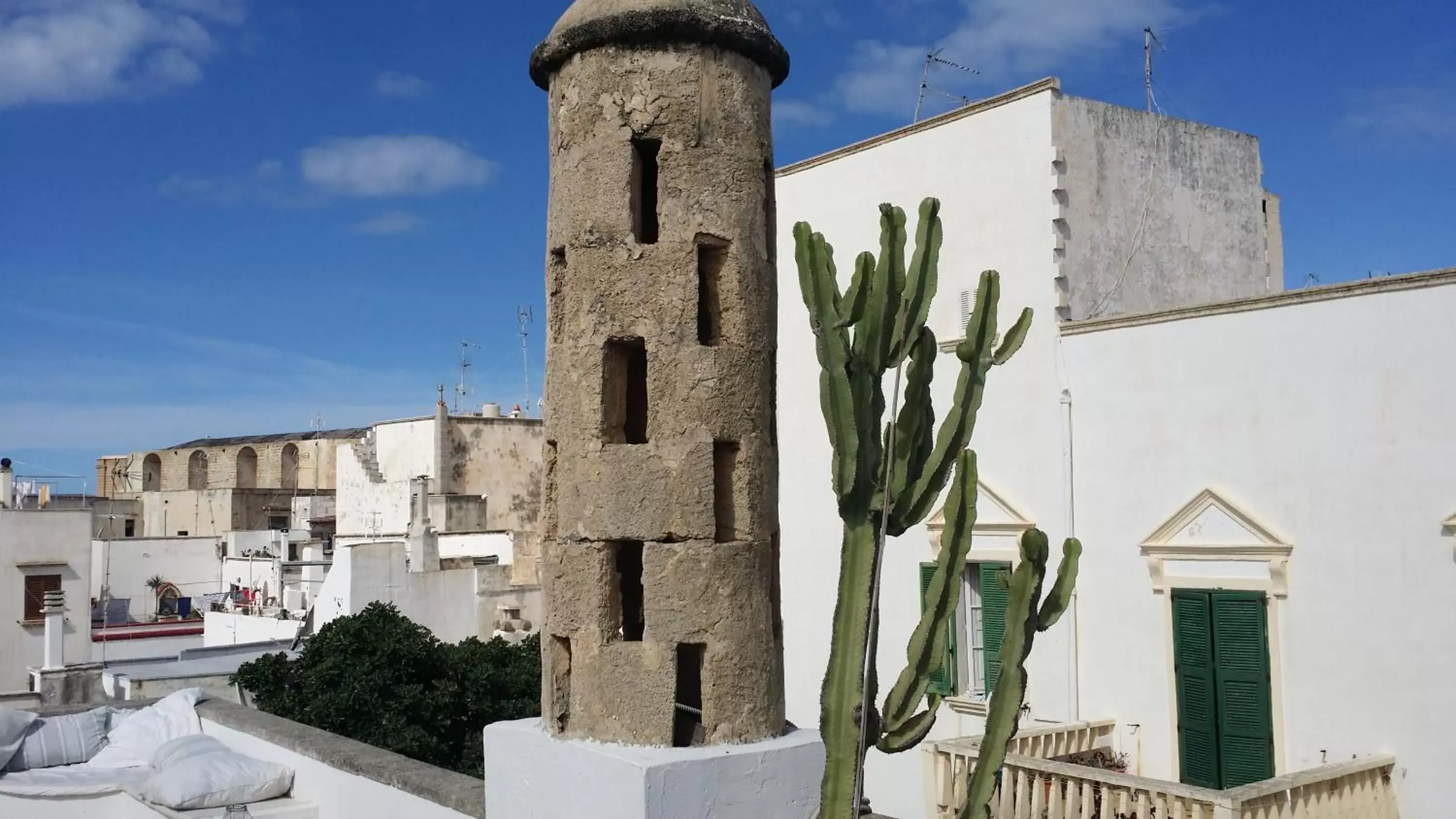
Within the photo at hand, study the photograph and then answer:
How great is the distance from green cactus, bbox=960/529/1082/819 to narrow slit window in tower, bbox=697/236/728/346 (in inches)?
68.8

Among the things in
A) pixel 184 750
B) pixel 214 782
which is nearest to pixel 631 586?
pixel 214 782

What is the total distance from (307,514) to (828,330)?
40621mm

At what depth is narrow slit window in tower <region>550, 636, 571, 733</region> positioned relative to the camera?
19.0 feet

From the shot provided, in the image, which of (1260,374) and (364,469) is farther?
(364,469)

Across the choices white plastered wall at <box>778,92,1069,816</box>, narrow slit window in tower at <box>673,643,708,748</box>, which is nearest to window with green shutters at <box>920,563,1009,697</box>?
white plastered wall at <box>778,92,1069,816</box>

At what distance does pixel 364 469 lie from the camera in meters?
36.2

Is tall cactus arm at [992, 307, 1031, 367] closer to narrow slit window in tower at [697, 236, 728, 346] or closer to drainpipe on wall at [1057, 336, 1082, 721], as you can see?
narrow slit window in tower at [697, 236, 728, 346]

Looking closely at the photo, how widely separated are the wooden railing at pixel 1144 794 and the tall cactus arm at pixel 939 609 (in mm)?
4315

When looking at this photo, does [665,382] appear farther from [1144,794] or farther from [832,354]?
[1144,794]

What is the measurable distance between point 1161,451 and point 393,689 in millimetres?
8187

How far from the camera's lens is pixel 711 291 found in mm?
5879

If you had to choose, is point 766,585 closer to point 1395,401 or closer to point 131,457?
point 1395,401

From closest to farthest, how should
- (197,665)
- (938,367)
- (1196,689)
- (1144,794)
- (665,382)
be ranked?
(665,382), (1144,794), (1196,689), (938,367), (197,665)

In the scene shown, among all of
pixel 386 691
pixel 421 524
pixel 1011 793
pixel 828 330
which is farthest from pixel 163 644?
pixel 828 330
